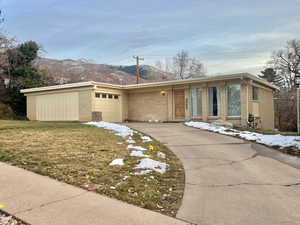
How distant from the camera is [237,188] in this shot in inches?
164

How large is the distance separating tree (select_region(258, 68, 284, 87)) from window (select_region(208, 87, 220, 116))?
2449 cm

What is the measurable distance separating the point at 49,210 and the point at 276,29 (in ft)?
54.7

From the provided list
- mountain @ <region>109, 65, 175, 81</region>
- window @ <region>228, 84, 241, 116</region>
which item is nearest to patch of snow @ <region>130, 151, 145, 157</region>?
window @ <region>228, 84, 241, 116</region>

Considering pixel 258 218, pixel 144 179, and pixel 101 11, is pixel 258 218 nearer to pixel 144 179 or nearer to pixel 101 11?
pixel 144 179

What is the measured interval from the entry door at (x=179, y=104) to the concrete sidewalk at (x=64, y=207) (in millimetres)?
12444

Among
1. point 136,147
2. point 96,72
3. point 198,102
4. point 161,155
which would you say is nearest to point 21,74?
point 198,102

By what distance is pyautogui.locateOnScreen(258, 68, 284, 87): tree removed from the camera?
115 feet

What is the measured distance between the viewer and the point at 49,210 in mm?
3127

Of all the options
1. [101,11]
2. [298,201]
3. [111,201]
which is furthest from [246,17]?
[111,201]

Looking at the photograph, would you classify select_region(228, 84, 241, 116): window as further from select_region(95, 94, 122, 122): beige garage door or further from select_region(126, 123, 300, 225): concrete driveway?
select_region(95, 94, 122, 122): beige garage door

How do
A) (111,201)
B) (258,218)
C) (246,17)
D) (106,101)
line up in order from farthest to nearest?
(106,101) → (246,17) → (111,201) → (258,218)

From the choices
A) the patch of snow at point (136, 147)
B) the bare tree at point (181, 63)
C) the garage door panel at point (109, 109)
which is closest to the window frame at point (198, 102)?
the garage door panel at point (109, 109)

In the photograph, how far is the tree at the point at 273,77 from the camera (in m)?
35.1

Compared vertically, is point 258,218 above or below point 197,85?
below
